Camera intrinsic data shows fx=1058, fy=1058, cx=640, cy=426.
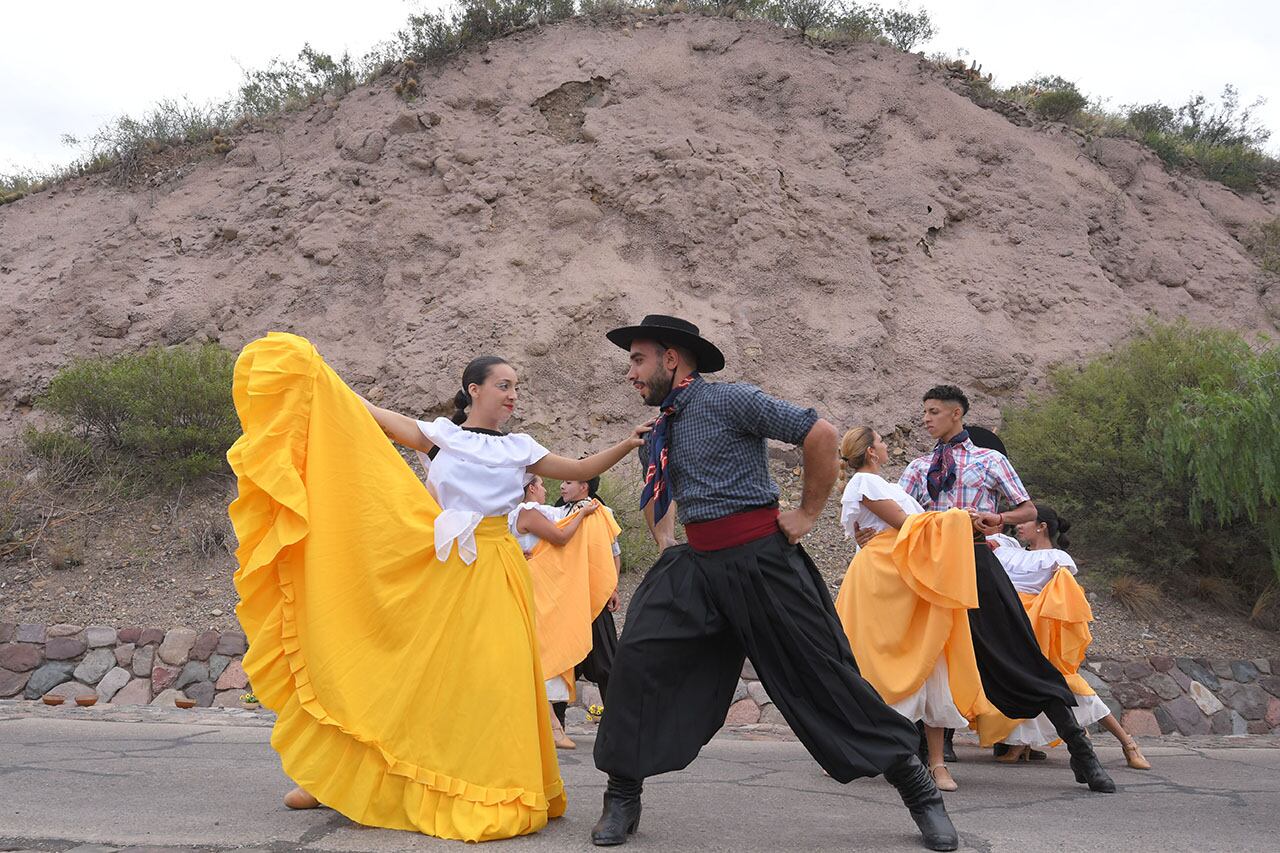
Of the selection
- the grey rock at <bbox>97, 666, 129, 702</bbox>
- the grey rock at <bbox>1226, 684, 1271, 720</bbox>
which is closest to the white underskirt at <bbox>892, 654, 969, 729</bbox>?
the grey rock at <bbox>1226, 684, 1271, 720</bbox>

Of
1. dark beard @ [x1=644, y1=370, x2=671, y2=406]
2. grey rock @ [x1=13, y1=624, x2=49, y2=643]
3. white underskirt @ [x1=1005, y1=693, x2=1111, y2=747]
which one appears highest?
dark beard @ [x1=644, y1=370, x2=671, y2=406]

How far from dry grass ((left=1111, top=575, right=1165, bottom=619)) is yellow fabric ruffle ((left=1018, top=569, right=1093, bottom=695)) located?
450 centimetres

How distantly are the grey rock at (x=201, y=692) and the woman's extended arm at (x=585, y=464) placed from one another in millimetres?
5863

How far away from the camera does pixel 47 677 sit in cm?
948

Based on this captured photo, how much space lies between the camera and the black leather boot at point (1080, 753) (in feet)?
19.5

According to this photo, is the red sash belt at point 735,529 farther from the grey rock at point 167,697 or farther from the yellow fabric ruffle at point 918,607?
the grey rock at point 167,697

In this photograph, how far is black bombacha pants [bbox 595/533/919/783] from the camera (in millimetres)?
4199

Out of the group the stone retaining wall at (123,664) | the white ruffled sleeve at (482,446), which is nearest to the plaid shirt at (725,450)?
the white ruffled sleeve at (482,446)

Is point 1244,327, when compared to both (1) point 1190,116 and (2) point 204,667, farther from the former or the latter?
(2) point 204,667

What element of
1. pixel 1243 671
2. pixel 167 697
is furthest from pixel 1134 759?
pixel 167 697

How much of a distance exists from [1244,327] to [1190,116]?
8.23m

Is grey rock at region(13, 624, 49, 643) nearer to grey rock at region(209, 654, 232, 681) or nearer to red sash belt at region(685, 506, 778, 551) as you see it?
grey rock at region(209, 654, 232, 681)

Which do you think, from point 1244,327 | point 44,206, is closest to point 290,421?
point 1244,327

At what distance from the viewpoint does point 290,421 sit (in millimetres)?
4531
